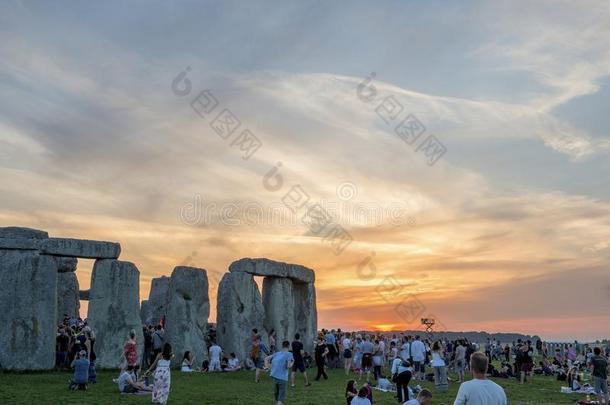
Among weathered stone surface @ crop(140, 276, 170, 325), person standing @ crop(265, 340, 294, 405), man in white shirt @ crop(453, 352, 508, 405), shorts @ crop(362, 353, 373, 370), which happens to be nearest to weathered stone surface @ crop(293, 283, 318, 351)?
weathered stone surface @ crop(140, 276, 170, 325)

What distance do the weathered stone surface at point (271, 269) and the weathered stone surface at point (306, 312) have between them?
2.24 ft

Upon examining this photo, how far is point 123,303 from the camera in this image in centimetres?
2528

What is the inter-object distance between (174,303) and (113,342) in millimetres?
3218

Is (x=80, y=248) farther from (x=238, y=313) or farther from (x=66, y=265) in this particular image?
(x=66, y=265)

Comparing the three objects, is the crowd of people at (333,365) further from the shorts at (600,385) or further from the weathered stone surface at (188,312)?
the weathered stone surface at (188,312)

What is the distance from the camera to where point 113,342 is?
24688 millimetres

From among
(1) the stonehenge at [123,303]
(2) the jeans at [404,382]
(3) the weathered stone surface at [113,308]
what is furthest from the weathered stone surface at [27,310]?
(2) the jeans at [404,382]

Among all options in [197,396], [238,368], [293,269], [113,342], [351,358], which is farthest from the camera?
[293,269]

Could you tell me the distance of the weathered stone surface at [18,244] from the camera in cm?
2344

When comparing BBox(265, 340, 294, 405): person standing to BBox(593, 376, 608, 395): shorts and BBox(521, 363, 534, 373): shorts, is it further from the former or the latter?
BBox(521, 363, 534, 373): shorts

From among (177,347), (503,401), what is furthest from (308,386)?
(503,401)

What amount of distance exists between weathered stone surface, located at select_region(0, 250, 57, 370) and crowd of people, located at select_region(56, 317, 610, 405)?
97cm

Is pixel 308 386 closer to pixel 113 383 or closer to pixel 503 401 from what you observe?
pixel 113 383

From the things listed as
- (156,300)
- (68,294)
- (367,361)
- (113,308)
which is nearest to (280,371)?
(367,361)
